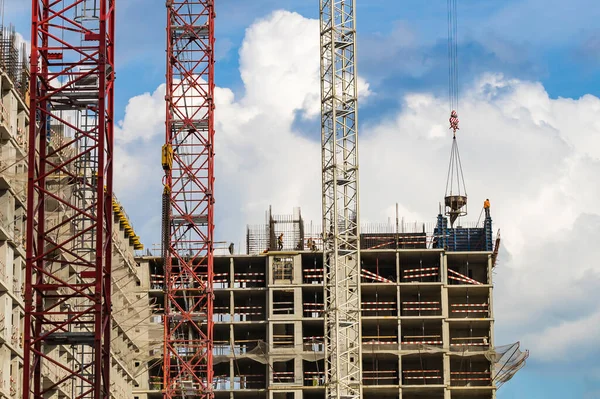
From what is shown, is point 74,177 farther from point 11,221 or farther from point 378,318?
point 378,318

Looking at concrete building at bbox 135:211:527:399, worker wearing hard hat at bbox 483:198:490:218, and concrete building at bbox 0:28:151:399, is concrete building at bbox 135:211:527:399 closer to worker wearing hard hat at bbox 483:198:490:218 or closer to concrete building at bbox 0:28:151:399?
worker wearing hard hat at bbox 483:198:490:218

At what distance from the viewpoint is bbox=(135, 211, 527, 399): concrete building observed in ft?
484

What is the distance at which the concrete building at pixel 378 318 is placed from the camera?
484ft

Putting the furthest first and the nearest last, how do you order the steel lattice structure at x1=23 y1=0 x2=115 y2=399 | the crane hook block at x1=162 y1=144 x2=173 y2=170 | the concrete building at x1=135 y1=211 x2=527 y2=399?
the concrete building at x1=135 y1=211 x2=527 y2=399, the crane hook block at x1=162 y1=144 x2=173 y2=170, the steel lattice structure at x1=23 y1=0 x2=115 y2=399

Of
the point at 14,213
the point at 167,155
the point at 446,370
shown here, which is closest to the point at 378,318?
the point at 446,370

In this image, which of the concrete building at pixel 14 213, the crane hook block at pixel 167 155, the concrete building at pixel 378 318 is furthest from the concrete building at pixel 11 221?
the concrete building at pixel 378 318

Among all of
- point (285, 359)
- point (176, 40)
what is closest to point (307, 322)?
point (285, 359)

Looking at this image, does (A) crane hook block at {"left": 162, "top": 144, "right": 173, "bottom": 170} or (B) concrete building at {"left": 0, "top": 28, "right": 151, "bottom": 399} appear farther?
(A) crane hook block at {"left": 162, "top": 144, "right": 173, "bottom": 170}

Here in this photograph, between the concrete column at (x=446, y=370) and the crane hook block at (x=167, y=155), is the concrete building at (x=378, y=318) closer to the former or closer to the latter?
the concrete column at (x=446, y=370)

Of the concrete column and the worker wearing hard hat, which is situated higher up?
the worker wearing hard hat

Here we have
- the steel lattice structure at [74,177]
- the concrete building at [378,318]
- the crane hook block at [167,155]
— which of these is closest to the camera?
the steel lattice structure at [74,177]

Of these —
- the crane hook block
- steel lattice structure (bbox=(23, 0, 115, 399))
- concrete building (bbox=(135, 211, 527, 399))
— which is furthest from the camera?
concrete building (bbox=(135, 211, 527, 399))

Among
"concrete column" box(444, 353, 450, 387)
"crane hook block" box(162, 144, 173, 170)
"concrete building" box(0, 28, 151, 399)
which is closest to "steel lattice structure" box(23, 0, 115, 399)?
"concrete building" box(0, 28, 151, 399)

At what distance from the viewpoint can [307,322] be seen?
148125 millimetres
